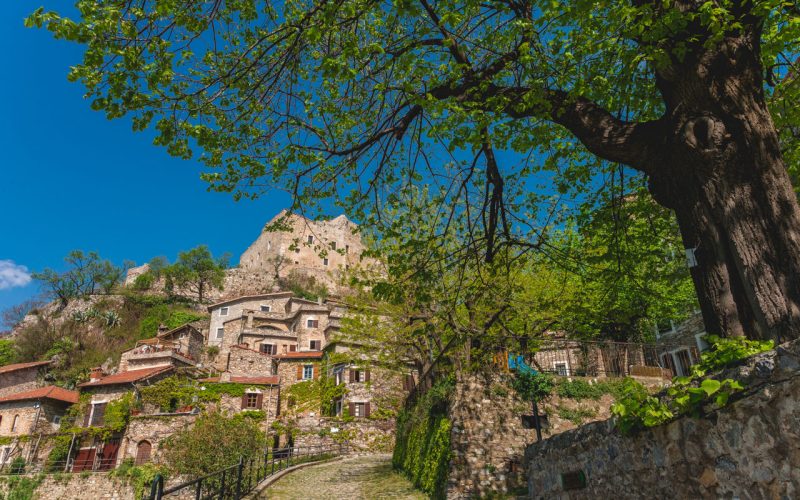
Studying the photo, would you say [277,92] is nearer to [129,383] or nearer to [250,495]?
[250,495]

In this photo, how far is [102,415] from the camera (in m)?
34.5

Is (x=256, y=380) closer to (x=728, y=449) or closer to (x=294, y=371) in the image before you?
(x=294, y=371)

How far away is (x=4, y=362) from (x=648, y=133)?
217 ft

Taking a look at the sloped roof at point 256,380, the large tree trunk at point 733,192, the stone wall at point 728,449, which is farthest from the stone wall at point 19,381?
the large tree trunk at point 733,192

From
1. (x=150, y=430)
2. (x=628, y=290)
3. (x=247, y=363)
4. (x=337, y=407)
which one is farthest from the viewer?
(x=247, y=363)

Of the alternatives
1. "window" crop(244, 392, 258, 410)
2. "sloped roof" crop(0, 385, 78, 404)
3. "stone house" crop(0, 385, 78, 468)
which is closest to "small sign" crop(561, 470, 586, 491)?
"window" crop(244, 392, 258, 410)

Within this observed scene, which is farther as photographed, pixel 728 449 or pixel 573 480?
pixel 573 480

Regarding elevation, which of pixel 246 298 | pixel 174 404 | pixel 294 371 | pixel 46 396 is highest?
pixel 246 298

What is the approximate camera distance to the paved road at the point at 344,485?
520 inches

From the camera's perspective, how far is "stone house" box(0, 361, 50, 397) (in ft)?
139

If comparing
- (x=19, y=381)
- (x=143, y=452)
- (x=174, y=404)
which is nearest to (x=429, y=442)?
(x=143, y=452)

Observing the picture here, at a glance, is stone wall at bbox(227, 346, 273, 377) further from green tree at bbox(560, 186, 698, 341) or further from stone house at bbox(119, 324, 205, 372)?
green tree at bbox(560, 186, 698, 341)

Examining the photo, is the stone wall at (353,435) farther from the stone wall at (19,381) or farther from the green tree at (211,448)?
the stone wall at (19,381)

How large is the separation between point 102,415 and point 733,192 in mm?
40816
